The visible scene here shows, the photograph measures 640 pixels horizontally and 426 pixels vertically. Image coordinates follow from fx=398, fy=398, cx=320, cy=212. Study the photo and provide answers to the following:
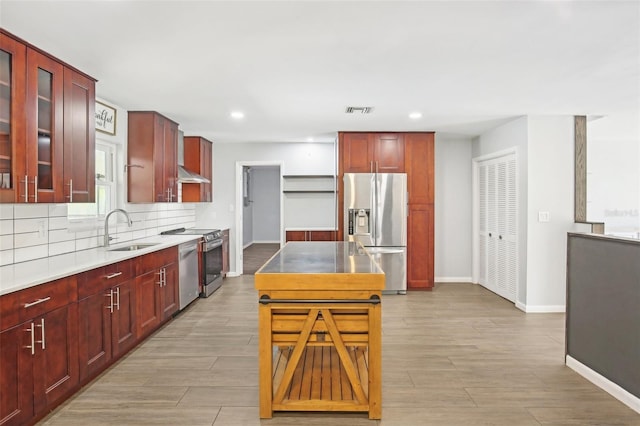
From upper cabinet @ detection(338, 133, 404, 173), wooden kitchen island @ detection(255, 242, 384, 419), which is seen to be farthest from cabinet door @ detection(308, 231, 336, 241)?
wooden kitchen island @ detection(255, 242, 384, 419)

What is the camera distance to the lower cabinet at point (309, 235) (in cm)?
674

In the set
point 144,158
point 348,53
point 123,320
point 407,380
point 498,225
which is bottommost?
point 407,380

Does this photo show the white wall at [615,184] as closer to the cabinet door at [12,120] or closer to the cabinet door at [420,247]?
the cabinet door at [420,247]

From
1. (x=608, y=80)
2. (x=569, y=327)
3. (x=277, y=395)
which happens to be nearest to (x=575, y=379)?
(x=569, y=327)

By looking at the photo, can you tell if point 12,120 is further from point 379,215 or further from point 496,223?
point 496,223

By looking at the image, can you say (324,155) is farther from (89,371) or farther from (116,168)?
(89,371)

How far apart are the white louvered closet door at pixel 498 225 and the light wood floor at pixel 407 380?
919 mm

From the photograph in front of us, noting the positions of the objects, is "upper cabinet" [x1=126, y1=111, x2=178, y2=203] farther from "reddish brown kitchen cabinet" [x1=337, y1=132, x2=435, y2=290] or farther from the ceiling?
"reddish brown kitchen cabinet" [x1=337, y1=132, x2=435, y2=290]

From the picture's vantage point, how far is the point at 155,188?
4.64 m

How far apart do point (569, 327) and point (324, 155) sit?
4626 millimetres

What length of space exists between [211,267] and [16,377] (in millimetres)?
3573

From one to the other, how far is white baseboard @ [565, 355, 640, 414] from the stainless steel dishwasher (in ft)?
12.8

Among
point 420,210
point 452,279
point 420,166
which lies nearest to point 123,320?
point 420,210

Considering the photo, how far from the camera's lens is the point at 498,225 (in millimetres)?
5656
